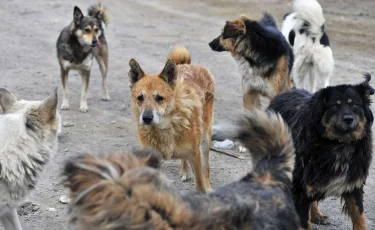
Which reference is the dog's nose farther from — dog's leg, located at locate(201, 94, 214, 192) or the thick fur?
the thick fur

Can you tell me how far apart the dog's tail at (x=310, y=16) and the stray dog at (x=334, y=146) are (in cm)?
403

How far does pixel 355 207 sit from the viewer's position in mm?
5160

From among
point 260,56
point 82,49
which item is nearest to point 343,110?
point 260,56

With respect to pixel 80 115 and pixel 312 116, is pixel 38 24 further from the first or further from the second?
pixel 312 116

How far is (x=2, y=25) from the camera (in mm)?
15492

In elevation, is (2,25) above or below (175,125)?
below

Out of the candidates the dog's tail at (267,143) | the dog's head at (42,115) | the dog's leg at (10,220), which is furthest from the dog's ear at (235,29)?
the dog's leg at (10,220)

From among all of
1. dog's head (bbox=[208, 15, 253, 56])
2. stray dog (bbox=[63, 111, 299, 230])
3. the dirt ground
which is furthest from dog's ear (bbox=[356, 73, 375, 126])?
dog's head (bbox=[208, 15, 253, 56])

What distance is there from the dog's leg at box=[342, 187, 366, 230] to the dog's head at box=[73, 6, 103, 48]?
5.90 metres

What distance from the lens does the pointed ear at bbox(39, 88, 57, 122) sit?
472cm

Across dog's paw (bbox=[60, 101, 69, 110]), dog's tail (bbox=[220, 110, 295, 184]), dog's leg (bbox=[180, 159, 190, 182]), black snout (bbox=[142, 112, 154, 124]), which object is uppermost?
dog's tail (bbox=[220, 110, 295, 184])

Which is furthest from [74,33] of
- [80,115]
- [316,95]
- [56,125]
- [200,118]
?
[316,95]

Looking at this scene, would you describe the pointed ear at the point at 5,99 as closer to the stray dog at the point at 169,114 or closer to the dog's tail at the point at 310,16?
the stray dog at the point at 169,114

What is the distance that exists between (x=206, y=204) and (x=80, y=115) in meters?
6.49
